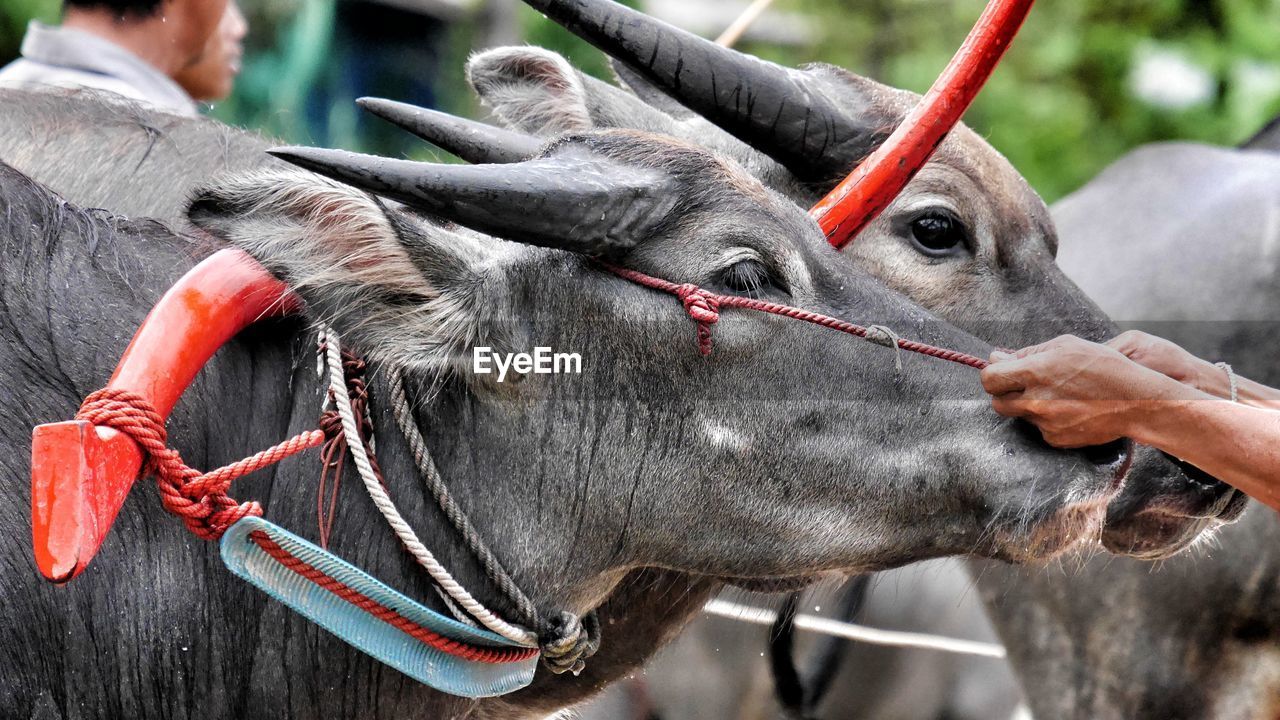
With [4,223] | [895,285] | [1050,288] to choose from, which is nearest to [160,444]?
[4,223]

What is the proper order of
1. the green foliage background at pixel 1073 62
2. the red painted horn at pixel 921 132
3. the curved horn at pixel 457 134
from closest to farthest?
1. the curved horn at pixel 457 134
2. the red painted horn at pixel 921 132
3. the green foliage background at pixel 1073 62

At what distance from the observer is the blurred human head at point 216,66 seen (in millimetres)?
6484

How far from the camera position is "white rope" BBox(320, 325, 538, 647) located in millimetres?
3131

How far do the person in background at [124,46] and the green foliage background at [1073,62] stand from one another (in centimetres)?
418

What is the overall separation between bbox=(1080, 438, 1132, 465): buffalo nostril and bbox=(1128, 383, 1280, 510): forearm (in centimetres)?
6

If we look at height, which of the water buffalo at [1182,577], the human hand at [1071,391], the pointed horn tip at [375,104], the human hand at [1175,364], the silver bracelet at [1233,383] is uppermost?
the pointed horn tip at [375,104]

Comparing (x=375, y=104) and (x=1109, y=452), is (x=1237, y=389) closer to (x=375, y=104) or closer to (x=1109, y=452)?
(x=1109, y=452)

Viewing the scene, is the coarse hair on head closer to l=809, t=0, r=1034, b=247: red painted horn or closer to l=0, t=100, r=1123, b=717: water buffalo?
l=0, t=100, r=1123, b=717: water buffalo

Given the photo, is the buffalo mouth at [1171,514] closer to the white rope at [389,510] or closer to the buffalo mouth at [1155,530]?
the buffalo mouth at [1155,530]

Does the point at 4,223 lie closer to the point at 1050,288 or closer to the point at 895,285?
the point at 895,285

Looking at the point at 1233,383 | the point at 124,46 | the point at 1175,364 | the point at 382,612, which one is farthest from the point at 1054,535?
the point at 124,46

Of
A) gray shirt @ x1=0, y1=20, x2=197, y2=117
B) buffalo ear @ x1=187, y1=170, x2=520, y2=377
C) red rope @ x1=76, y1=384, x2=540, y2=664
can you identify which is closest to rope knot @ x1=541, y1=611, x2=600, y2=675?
red rope @ x1=76, y1=384, x2=540, y2=664

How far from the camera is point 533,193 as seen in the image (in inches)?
120

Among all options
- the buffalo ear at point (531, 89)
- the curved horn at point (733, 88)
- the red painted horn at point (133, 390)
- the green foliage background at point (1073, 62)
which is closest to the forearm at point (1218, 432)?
the curved horn at point (733, 88)
